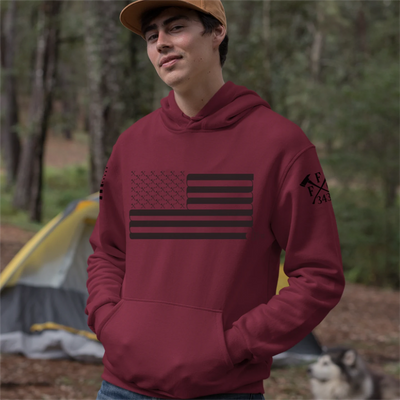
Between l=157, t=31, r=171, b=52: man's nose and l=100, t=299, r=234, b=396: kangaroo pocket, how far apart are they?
784 mm

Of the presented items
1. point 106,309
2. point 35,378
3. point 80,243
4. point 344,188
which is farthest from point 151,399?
point 344,188

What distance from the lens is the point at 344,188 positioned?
40.3 ft

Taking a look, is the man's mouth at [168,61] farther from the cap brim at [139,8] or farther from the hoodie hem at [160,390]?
the hoodie hem at [160,390]

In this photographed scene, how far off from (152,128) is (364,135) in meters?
11.1

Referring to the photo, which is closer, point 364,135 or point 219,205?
point 219,205

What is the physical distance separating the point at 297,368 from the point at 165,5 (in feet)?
16.7

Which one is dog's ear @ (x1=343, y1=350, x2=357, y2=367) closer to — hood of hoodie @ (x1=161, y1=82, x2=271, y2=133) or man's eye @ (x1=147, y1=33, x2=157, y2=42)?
hood of hoodie @ (x1=161, y1=82, x2=271, y2=133)

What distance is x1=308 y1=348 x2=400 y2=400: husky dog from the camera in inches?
185

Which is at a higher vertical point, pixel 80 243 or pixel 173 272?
pixel 173 272

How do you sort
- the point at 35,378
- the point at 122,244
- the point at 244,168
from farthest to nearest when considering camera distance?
the point at 35,378, the point at 122,244, the point at 244,168

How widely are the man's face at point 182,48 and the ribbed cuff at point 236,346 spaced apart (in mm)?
764

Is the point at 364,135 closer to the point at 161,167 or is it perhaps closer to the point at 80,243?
the point at 80,243

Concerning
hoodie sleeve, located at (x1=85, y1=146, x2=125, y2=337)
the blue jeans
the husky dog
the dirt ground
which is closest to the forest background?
the dirt ground

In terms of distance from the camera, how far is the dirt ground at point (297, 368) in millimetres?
5042
